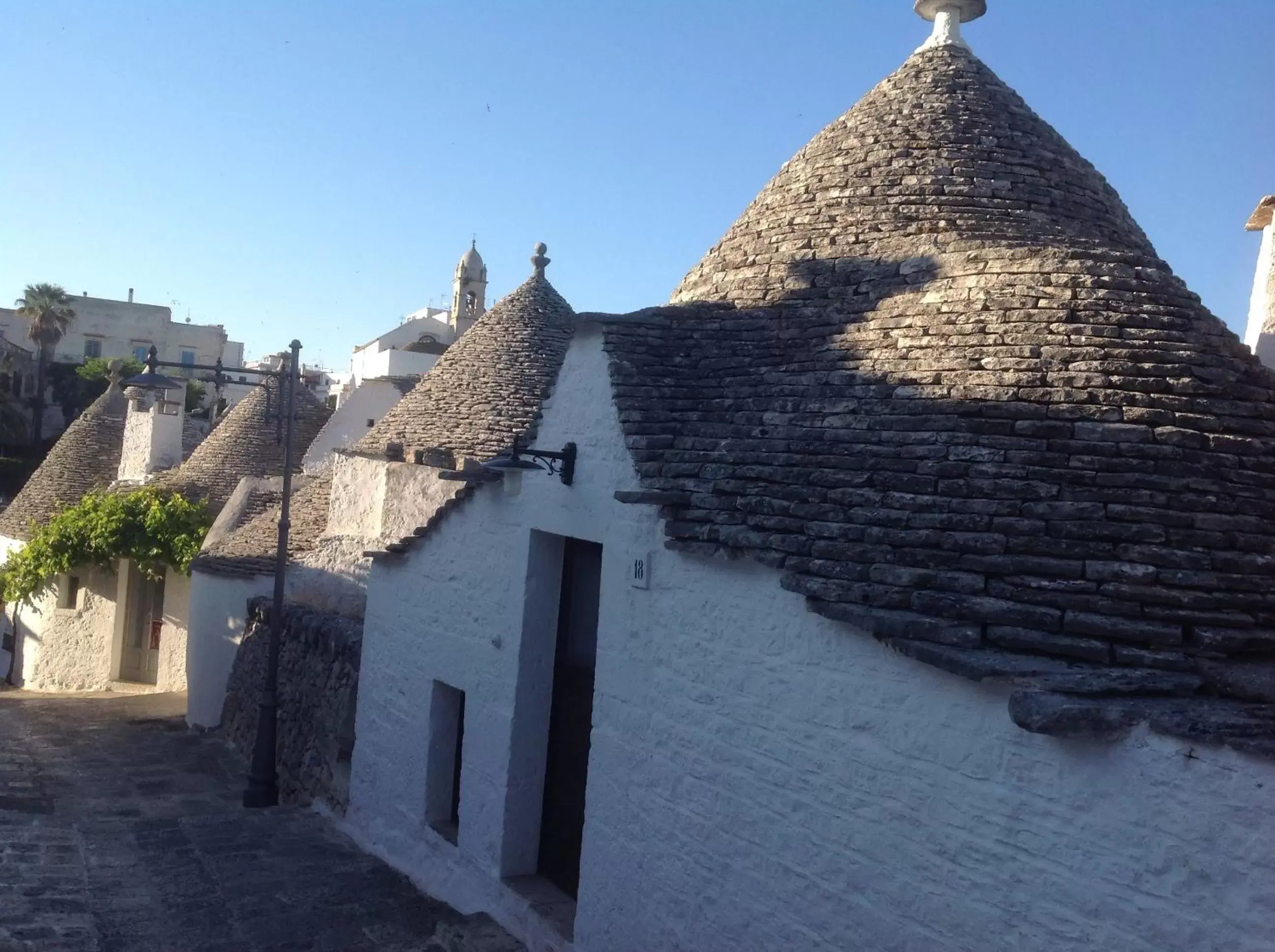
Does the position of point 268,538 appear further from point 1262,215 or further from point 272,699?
point 1262,215

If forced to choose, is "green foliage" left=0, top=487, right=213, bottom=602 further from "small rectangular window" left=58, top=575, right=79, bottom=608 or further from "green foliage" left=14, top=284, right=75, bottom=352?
"green foliage" left=14, top=284, right=75, bottom=352

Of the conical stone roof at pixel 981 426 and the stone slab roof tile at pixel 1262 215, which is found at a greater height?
the stone slab roof tile at pixel 1262 215

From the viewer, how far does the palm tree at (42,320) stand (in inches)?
1645

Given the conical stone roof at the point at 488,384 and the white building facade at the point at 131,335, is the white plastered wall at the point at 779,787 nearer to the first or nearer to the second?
the conical stone roof at the point at 488,384

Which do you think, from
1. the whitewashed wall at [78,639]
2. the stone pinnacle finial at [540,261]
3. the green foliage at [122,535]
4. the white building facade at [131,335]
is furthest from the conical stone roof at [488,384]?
the white building facade at [131,335]

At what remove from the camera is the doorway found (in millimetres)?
21297

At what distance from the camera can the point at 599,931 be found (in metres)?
7.05

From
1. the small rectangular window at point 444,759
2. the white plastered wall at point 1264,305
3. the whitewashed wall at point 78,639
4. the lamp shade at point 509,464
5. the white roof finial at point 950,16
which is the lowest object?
the whitewashed wall at point 78,639

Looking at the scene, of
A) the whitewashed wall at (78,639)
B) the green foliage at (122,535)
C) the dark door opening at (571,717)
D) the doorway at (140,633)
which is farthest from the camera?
the whitewashed wall at (78,639)

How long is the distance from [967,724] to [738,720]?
161 centimetres

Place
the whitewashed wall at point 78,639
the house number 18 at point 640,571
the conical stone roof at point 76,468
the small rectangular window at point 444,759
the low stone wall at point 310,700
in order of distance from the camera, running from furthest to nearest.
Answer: the conical stone roof at point 76,468
the whitewashed wall at point 78,639
the low stone wall at point 310,700
the small rectangular window at point 444,759
the house number 18 at point 640,571

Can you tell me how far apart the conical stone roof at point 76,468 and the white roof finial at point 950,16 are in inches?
774

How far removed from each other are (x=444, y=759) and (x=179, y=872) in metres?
2.61

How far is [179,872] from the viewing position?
9891mm
